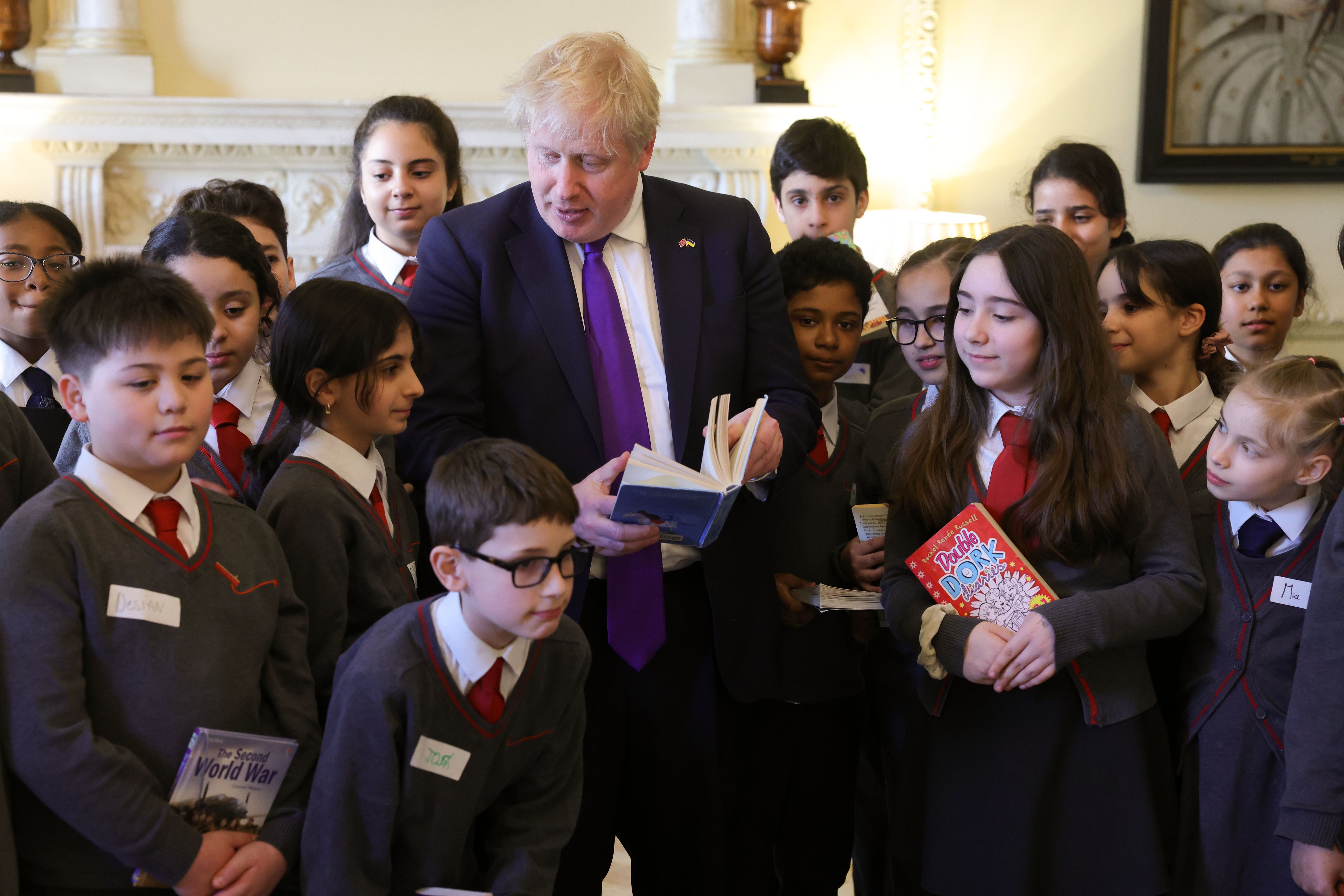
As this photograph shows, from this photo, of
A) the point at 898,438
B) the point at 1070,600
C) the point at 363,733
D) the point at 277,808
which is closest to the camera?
the point at 363,733

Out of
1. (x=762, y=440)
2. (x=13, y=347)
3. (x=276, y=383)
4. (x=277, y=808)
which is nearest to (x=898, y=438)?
(x=762, y=440)

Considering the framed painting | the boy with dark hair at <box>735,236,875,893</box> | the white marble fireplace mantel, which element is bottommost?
the boy with dark hair at <box>735,236,875,893</box>

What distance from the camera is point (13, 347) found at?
7.40 ft

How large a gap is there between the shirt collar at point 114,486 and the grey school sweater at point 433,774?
36cm

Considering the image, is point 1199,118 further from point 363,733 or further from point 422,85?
point 363,733

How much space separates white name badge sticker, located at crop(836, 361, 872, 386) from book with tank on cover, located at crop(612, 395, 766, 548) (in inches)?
45.6

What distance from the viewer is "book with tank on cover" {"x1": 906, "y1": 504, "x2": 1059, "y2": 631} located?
1823 millimetres


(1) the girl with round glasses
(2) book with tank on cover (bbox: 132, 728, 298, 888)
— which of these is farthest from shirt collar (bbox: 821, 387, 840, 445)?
(1) the girl with round glasses

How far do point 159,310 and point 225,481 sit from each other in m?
0.48

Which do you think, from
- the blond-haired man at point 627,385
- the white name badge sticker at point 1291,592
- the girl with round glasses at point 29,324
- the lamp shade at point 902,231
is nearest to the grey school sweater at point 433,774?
the blond-haired man at point 627,385

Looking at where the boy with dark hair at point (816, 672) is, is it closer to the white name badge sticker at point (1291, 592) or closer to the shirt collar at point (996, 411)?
the shirt collar at point (996, 411)

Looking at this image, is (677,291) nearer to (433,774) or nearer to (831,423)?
(831,423)

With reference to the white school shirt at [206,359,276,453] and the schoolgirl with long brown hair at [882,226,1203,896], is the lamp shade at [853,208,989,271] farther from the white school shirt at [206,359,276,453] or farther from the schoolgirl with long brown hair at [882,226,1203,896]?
the white school shirt at [206,359,276,453]

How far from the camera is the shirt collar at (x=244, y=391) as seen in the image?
2.03 m
